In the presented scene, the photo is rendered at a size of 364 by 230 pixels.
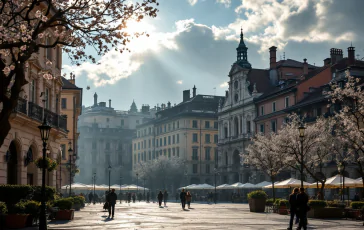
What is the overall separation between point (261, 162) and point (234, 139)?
31.8 meters

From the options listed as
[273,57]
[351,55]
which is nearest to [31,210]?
[351,55]

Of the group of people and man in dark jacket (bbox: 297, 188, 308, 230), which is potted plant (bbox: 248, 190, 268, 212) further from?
man in dark jacket (bbox: 297, 188, 308, 230)

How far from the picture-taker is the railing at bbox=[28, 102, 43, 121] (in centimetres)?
3210

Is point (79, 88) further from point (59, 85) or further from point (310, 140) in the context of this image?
point (310, 140)

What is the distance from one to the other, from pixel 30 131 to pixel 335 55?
53.4 m

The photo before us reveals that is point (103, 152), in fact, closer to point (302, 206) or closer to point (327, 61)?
point (327, 61)

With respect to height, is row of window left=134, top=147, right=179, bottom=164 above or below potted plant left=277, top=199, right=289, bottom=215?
above

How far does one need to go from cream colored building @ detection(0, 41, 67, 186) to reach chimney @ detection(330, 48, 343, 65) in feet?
151

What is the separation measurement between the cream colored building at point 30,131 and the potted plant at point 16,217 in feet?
14.5

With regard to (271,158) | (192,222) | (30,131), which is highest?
(30,131)

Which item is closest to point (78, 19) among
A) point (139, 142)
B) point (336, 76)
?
point (336, 76)

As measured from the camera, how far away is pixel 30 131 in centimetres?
3378

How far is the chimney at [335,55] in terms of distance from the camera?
76.3 meters

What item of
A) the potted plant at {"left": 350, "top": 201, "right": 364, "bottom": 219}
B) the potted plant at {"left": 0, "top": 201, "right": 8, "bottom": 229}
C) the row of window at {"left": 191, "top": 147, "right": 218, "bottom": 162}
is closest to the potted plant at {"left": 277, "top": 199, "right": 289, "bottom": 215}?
the potted plant at {"left": 350, "top": 201, "right": 364, "bottom": 219}
